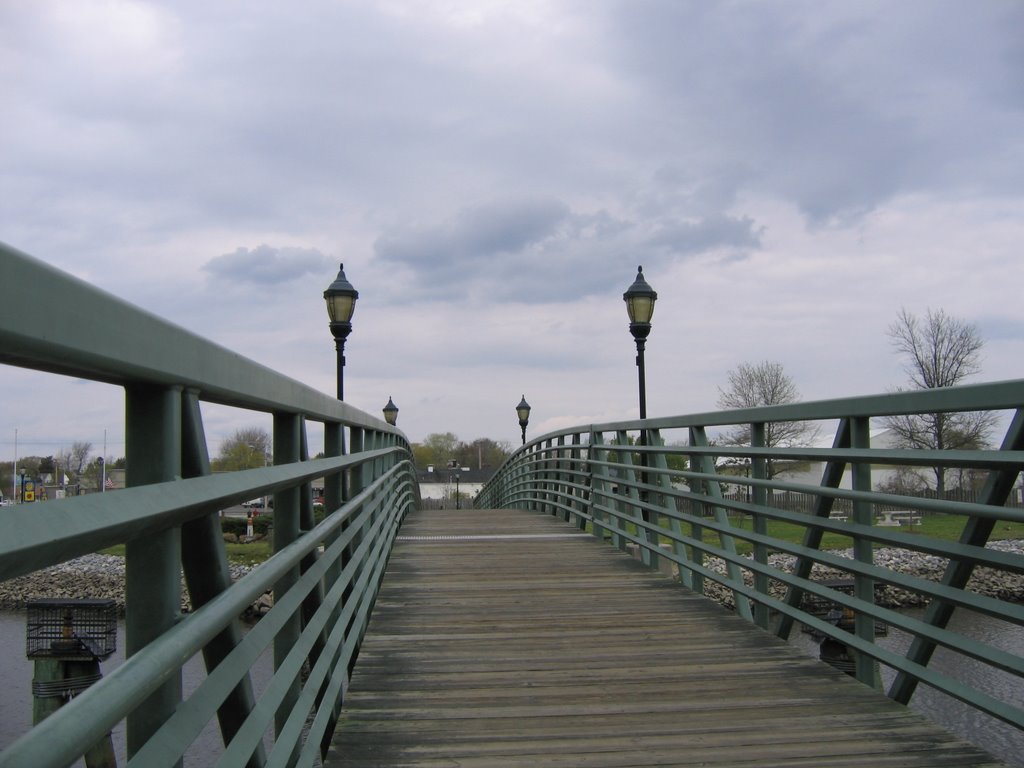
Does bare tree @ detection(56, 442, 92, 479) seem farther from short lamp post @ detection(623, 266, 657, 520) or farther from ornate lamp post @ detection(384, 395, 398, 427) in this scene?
ornate lamp post @ detection(384, 395, 398, 427)

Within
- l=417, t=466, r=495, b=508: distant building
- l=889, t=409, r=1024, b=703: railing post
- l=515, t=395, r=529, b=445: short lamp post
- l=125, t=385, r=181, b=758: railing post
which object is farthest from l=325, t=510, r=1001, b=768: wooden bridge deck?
l=417, t=466, r=495, b=508: distant building

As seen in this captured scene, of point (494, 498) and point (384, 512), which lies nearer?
point (384, 512)

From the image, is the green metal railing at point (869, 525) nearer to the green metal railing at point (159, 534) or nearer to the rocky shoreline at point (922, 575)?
the green metal railing at point (159, 534)

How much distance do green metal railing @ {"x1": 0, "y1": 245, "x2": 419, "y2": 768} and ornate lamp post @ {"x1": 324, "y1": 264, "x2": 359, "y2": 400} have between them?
36.6 feet

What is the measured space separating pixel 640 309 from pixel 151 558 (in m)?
12.4

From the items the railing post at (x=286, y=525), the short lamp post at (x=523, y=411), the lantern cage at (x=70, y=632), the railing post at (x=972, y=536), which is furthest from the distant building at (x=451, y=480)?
the railing post at (x=286, y=525)

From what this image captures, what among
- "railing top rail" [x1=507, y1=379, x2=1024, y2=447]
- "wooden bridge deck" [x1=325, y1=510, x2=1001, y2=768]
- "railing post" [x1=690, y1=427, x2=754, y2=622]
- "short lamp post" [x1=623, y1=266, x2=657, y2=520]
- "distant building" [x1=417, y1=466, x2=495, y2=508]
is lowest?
"distant building" [x1=417, y1=466, x2=495, y2=508]

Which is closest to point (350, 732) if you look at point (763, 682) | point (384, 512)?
point (763, 682)

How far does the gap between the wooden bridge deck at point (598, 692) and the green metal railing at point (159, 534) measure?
0.91 meters

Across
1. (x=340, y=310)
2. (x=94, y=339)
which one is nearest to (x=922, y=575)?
(x=340, y=310)

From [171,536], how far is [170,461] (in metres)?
0.14

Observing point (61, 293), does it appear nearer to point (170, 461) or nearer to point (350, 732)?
point (170, 461)

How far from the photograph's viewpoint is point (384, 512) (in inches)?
284

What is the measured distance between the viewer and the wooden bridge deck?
10.9ft
